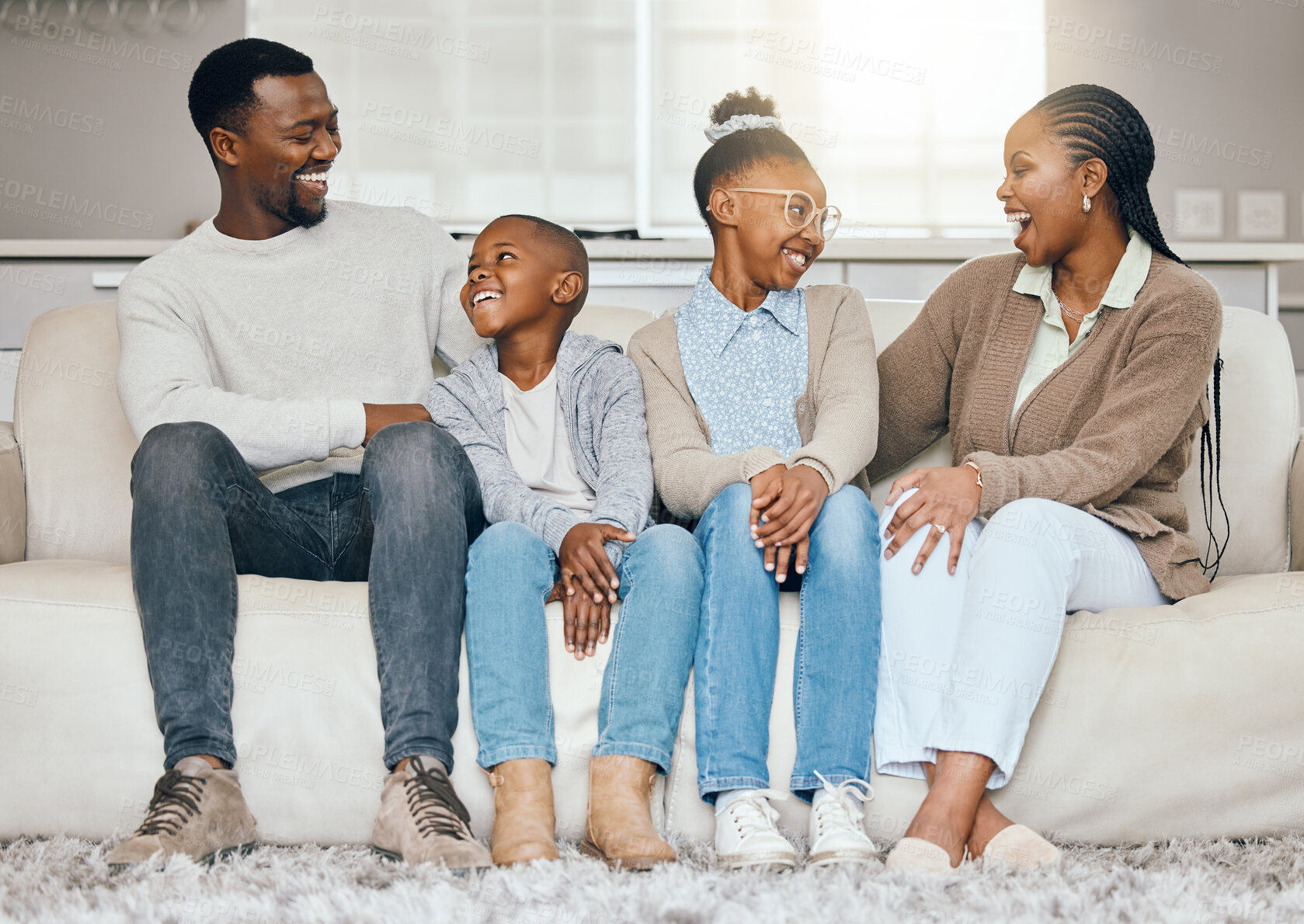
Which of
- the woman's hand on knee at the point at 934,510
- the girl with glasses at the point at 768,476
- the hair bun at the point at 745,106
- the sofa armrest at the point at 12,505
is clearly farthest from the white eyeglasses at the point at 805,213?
the sofa armrest at the point at 12,505

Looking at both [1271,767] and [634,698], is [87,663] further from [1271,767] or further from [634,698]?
[1271,767]

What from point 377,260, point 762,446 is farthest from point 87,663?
point 762,446

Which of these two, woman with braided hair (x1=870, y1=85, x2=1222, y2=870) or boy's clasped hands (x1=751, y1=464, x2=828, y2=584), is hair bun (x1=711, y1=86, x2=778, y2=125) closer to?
woman with braided hair (x1=870, y1=85, x2=1222, y2=870)

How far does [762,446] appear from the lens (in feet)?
4.90

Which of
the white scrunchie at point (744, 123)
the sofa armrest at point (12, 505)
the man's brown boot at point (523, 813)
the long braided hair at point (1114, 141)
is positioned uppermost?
the white scrunchie at point (744, 123)

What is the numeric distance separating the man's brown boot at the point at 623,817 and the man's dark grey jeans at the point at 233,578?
178 mm

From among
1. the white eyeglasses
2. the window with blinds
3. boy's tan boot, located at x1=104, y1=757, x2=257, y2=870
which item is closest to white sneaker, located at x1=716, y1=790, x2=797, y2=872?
boy's tan boot, located at x1=104, y1=757, x2=257, y2=870

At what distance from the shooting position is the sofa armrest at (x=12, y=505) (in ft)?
5.31

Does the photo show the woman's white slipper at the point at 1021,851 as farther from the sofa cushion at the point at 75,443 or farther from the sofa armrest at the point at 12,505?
the sofa armrest at the point at 12,505

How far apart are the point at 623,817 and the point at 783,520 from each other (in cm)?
39

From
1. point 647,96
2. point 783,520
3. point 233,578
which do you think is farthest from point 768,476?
point 647,96

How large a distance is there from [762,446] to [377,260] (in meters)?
0.74

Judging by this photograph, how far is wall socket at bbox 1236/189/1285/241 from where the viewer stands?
382 cm

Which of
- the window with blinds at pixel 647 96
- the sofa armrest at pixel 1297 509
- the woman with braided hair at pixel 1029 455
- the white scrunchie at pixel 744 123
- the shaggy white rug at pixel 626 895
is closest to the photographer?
the shaggy white rug at pixel 626 895
